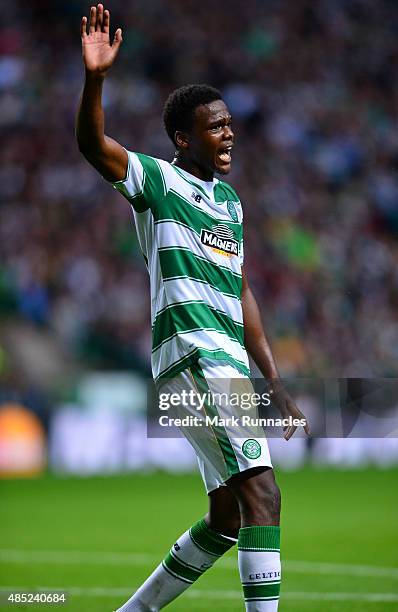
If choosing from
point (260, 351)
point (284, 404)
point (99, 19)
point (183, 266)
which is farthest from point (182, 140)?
point (284, 404)

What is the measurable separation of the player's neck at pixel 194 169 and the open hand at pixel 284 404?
953mm

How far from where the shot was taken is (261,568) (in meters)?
4.42

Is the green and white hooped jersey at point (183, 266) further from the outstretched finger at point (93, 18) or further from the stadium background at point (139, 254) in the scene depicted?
the stadium background at point (139, 254)

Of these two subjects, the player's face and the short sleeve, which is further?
the player's face

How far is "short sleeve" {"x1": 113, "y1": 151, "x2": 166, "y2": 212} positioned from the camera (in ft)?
15.0

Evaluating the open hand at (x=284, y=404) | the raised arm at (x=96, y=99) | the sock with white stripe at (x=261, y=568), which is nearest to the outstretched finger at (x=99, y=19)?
the raised arm at (x=96, y=99)

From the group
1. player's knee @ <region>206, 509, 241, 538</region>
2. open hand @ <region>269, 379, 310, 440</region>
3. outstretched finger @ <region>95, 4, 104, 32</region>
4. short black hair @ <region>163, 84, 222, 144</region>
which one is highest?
outstretched finger @ <region>95, 4, 104, 32</region>

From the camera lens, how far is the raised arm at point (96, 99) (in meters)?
4.24

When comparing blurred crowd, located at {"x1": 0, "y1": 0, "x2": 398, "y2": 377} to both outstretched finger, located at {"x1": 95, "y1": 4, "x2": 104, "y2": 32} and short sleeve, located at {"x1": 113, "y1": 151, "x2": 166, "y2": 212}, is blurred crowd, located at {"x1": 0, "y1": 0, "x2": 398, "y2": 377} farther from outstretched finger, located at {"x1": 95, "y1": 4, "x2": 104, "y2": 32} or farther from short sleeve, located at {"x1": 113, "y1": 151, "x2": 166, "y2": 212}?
outstretched finger, located at {"x1": 95, "y1": 4, "x2": 104, "y2": 32}

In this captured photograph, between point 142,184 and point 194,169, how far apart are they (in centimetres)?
37

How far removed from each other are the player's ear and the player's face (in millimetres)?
30

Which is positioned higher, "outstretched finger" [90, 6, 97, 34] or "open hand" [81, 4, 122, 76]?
"outstretched finger" [90, 6, 97, 34]

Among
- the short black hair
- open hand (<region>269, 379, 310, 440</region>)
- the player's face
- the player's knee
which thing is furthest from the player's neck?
the player's knee

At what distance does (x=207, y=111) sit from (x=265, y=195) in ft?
46.6
